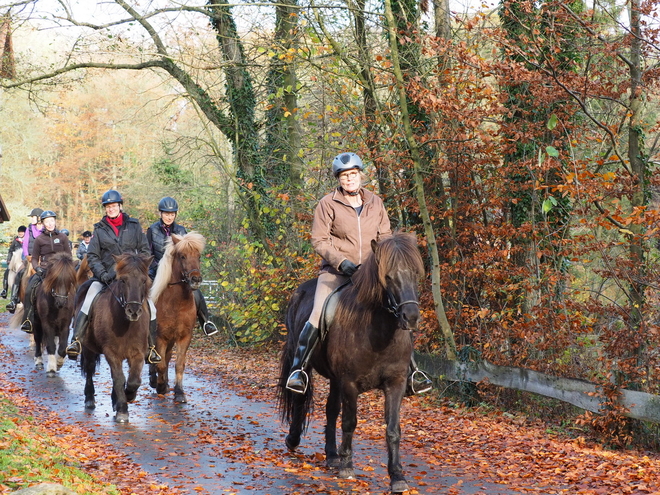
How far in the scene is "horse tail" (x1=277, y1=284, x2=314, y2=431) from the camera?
8.20m

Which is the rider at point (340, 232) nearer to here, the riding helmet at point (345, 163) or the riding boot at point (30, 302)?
the riding helmet at point (345, 163)

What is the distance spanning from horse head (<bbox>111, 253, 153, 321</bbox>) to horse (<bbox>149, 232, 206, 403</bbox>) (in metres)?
1.51

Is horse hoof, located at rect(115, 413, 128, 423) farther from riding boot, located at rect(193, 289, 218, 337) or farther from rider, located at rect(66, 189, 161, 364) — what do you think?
riding boot, located at rect(193, 289, 218, 337)

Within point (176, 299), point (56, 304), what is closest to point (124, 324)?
point (176, 299)

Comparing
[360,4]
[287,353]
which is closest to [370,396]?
[287,353]

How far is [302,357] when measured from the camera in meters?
7.46

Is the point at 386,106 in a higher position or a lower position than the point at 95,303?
higher

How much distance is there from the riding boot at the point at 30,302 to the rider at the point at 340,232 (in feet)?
34.4

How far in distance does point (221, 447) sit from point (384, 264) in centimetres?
349

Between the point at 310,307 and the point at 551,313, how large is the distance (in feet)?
13.5

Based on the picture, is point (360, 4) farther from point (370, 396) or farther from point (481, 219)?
point (370, 396)

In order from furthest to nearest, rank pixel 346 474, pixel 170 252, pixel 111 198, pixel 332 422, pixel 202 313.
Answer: pixel 202 313 < pixel 170 252 < pixel 111 198 < pixel 332 422 < pixel 346 474

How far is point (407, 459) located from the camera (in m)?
8.22

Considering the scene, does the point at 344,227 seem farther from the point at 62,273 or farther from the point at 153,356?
the point at 62,273
